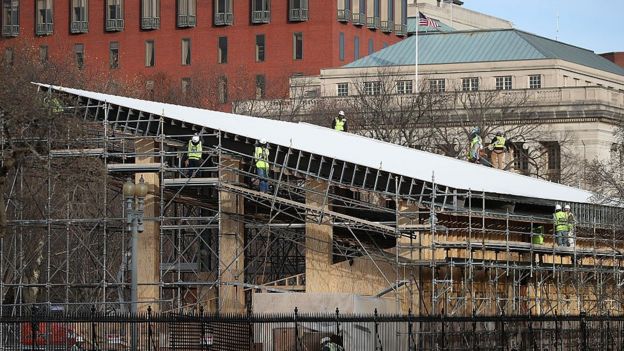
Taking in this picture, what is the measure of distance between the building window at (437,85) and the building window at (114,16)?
3183 centimetres

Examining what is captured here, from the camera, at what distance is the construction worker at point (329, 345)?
51875 millimetres

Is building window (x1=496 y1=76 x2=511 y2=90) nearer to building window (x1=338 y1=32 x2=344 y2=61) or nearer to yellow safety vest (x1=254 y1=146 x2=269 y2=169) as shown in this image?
building window (x1=338 y1=32 x2=344 y2=61)

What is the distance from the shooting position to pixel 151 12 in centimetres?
15938

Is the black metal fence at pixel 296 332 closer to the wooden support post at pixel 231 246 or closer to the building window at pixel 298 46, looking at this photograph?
the wooden support post at pixel 231 246

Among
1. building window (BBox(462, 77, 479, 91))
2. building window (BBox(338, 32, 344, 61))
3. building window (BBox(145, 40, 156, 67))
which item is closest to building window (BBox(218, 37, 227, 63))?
building window (BBox(145, 40, 156, 67))

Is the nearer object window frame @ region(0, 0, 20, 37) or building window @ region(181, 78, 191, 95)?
building window @ region(181, 78, 191, 95)

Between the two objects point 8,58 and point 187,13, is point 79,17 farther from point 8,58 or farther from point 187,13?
point 8,58

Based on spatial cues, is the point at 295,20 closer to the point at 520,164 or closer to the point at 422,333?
the point at 520,164

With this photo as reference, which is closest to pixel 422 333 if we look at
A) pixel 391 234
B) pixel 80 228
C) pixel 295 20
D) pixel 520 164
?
pixel 391 234

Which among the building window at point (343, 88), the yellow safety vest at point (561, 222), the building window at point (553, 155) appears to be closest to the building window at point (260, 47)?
the building window at point (343, 88)

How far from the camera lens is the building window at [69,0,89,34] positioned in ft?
529

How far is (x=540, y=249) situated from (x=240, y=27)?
8791cm

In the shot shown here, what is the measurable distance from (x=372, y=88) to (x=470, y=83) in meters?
7.27

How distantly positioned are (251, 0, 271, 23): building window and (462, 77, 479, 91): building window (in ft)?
77.7
